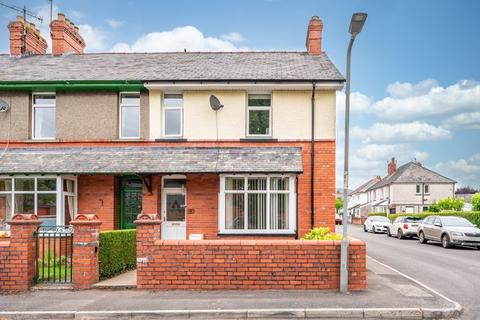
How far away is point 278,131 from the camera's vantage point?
51.5 feet

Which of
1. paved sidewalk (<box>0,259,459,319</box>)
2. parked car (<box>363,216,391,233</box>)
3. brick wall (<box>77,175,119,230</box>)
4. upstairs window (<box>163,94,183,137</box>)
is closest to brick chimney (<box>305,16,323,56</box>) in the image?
upstairs window (<box>163,94,183,137</box>)

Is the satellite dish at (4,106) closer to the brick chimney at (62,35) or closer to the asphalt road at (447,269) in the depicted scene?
the brick chimney at (62,35)

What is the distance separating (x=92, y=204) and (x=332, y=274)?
941 cm

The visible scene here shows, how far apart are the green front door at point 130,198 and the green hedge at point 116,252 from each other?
318 cm

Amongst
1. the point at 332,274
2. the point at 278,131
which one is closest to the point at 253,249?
the point at 332,274

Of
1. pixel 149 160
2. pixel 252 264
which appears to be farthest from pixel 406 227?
pixel 252 264

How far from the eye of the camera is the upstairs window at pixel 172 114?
1602 cm

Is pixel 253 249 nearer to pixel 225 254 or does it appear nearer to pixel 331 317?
pixel 225 254

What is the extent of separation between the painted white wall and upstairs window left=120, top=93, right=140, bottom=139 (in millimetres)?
639

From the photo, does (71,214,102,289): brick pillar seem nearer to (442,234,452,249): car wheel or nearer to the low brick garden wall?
the low brick garden wall

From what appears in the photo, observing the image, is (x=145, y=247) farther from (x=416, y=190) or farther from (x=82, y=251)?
(x=416, y=190)

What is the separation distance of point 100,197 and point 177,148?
3161 millimetres

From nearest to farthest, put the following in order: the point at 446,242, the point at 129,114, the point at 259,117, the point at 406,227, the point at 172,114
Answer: the point at 259,117, the point at 172,114, the point at 129,114, the point at 446,242, the point at 406,227

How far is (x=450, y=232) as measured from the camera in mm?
20688
